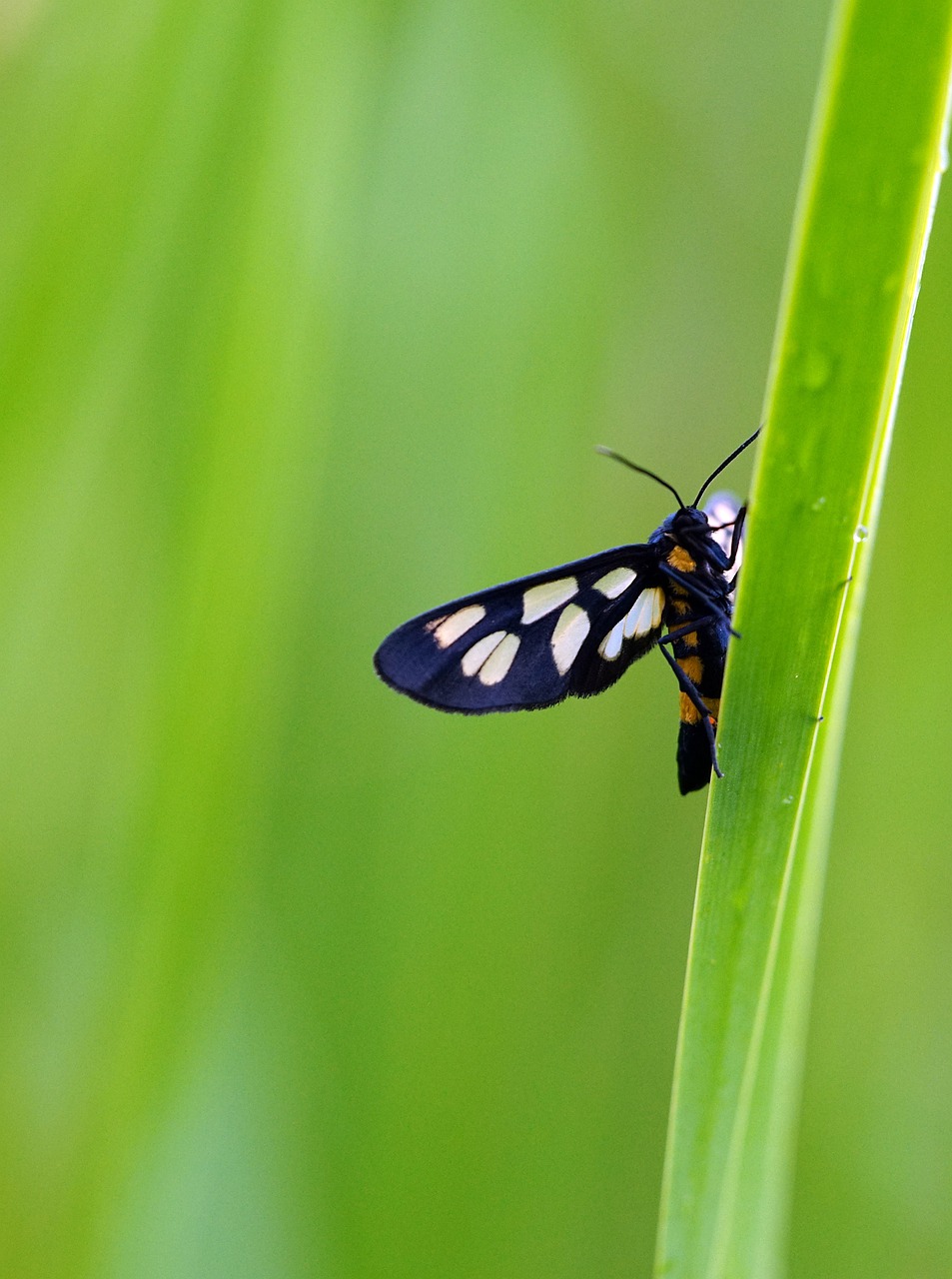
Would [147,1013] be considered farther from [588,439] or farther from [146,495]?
[588,439]

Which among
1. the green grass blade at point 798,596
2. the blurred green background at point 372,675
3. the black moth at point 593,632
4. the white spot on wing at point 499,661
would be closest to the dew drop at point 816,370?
the green grass blade at point 798,596

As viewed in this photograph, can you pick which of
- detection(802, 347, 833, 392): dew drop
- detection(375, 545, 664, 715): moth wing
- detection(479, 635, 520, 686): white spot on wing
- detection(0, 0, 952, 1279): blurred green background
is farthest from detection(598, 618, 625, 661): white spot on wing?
detection(802, 347, 833, 392): dew drop

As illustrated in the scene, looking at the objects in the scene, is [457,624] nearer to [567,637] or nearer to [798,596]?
[567,637]

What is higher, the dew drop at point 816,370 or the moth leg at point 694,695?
the dew drop at point 816,370

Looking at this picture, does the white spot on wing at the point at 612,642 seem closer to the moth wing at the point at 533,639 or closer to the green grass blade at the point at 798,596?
the moth wing at the point at 533,639

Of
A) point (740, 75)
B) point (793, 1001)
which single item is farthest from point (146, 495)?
point (740, 75)

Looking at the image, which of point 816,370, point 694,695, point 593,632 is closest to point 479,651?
point 593,632

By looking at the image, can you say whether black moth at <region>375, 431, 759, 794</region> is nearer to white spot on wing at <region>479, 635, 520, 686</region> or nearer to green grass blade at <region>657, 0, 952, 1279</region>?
white spot on wing at <region>479, 635, 520, 686</region>
